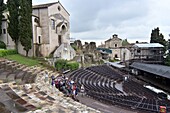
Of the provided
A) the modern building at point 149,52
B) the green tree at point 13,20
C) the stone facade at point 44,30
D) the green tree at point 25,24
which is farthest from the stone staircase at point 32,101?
the modern building at point 149,52

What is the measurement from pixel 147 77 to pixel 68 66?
1557 centimetres

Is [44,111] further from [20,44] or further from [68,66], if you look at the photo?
[20,44]

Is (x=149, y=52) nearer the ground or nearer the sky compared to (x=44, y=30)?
nearer the ground

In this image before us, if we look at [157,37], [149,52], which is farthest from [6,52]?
[157,37]

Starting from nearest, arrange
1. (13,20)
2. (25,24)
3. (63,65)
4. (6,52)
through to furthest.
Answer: (6,52)
(63,65)
(25,24)
(13,20)

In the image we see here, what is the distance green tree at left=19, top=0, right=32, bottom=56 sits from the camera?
30.2 metres

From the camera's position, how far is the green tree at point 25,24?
30.2m

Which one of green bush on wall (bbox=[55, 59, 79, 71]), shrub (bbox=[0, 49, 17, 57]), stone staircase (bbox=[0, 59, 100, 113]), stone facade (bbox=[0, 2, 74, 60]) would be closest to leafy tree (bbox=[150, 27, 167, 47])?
stone facade (bbox=[0, 2, 74, 60])

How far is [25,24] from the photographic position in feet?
99.4

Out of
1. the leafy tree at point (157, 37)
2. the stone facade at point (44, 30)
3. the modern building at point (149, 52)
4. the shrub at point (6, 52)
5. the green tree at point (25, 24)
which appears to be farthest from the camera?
the leafy tree at point (157, 37)

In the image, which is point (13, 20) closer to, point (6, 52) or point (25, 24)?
point (25, 24)

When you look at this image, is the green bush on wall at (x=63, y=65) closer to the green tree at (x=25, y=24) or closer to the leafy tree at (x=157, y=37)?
the green tree at (x=25, y=24)

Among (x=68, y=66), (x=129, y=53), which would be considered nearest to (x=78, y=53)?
(x=68, y=66)

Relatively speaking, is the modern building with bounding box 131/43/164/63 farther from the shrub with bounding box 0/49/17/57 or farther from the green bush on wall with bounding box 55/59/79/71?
the shrub with bounding box 0/49/17/57
